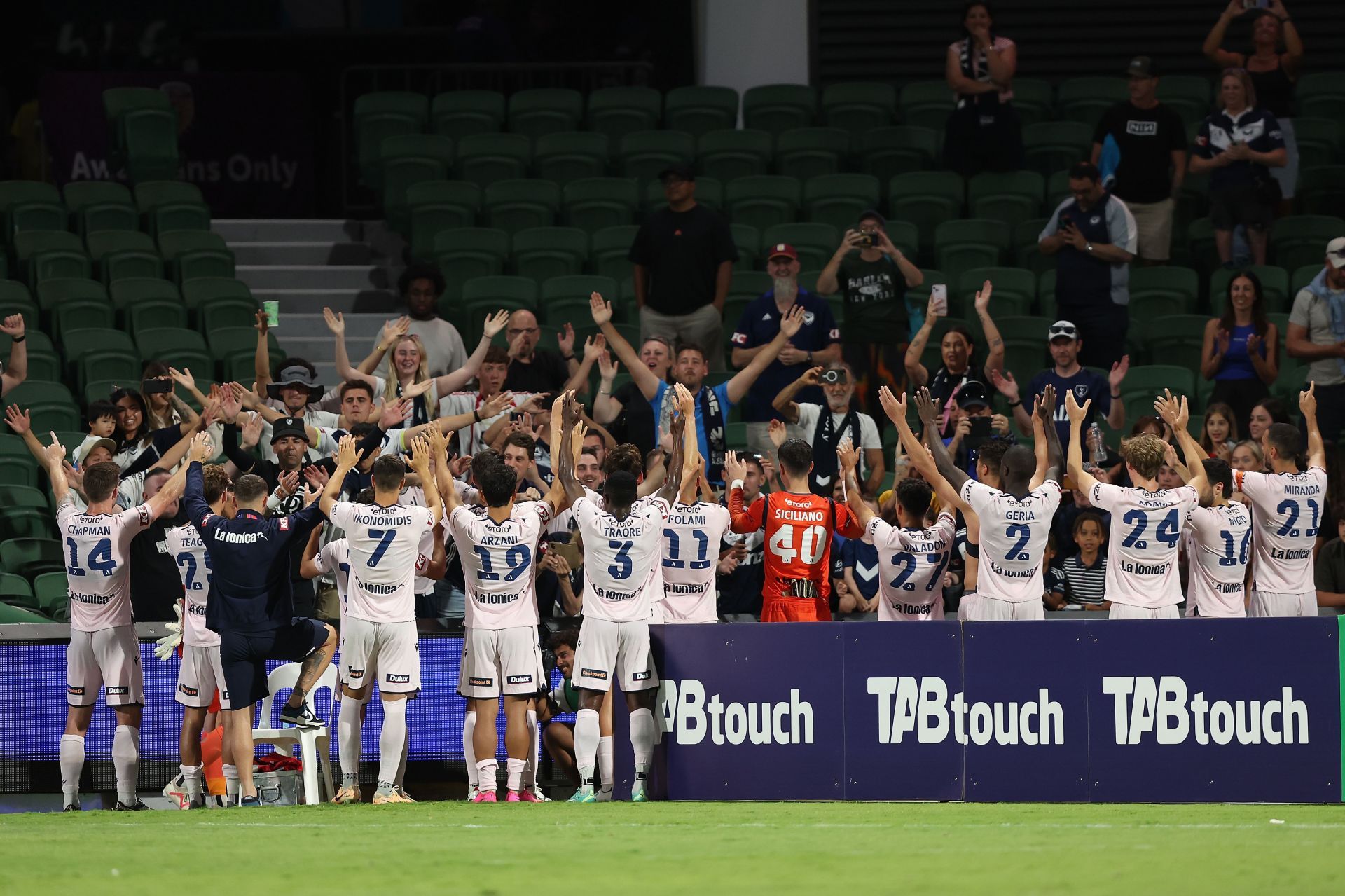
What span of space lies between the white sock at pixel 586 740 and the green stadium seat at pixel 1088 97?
35.7 feet

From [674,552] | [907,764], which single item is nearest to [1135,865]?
[907,764]

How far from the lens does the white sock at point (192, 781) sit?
1138cm

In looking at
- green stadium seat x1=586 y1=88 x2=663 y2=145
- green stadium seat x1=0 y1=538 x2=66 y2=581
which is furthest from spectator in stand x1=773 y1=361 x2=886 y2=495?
green stadium seat x1=586 y1=88 x2=663 y2=145

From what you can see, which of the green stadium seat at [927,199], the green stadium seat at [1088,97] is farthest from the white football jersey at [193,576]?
the green stadium seat at [1088,97]

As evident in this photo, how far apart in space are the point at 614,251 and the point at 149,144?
518cm

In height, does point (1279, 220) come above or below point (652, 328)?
above

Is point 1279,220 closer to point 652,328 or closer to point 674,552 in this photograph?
point 652,328

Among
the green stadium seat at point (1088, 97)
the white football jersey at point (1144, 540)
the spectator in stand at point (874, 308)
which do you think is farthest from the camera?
the green stadium seat at point (1088, 97)

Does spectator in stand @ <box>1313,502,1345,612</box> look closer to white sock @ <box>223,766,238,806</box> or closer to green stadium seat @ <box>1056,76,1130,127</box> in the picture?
white sock @ <box>223,766,238,806</box>

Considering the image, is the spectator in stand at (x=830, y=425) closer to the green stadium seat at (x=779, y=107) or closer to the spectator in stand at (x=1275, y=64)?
the green stadium seat at (x=779, y=107)

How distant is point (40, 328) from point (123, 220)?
177 cm

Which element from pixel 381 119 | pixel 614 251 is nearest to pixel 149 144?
pixel 381 119

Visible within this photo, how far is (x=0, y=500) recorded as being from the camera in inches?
552

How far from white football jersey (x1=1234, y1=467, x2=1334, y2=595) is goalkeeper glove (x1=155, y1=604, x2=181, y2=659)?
7.16m
